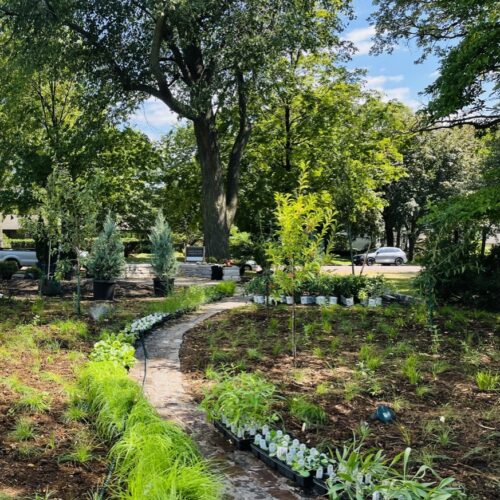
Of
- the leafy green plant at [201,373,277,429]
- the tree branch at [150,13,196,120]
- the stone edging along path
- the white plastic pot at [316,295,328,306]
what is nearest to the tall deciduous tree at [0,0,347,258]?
the tree branch at [150,13,196,120]

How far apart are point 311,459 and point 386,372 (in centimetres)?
220

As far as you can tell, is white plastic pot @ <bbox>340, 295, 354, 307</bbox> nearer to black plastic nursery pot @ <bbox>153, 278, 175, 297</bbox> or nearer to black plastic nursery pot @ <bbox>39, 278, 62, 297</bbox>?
black plastic nursery pot @ <bbox>153, 278, 175, 297</bbox>

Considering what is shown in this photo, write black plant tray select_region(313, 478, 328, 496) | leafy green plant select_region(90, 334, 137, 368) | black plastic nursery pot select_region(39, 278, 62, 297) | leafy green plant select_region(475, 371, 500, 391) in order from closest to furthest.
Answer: black plant tray select_region(313, 478, 328, 496), leafy green plant select_region(475, 371, 500, 391), leafy green plant select_region(90, 334, 137, 368), black plastic nursery pot select_region(39, 278, 62, 297)

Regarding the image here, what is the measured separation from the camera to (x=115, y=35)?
14180 millimetres

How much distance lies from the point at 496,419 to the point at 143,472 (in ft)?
8.73

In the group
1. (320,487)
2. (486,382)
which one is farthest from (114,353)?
(486,382)

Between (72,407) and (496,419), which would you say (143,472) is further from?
(496,419)

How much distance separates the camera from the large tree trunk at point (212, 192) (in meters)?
16.2

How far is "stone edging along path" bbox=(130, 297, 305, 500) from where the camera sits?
9.11 feet

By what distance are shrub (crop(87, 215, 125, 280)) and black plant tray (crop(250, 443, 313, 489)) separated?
25.4 ft

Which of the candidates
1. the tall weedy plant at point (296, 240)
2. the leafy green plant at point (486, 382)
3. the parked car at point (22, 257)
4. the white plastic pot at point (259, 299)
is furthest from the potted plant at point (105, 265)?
the parked car at point (22, 257)

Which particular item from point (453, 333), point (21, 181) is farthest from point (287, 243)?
point (21, 181)

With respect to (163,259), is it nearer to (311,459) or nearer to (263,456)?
(263,456)

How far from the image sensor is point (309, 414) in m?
3.64
